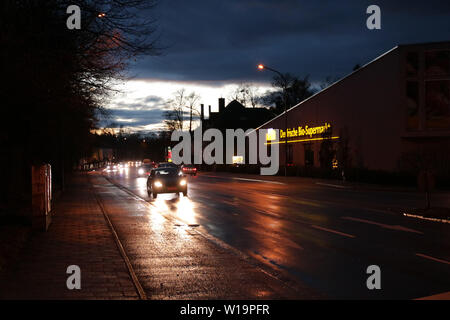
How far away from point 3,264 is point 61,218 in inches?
312

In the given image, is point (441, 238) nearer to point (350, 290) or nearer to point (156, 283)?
point (350, 290)

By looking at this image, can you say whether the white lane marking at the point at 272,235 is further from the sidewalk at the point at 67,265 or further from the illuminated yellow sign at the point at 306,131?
the illuminated yellow sign at the point at 306,131

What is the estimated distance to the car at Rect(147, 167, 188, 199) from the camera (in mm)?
26469

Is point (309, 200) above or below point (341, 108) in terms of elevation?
below

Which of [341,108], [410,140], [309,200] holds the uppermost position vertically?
A: [341,108]

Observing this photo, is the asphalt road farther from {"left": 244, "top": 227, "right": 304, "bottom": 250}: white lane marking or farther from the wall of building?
the wall of building

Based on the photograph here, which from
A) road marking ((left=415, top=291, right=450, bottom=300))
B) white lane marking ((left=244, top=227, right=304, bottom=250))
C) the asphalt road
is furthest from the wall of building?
road marking ((left=415, top=291, right=450, bottom=300))

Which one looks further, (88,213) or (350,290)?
(88,213)

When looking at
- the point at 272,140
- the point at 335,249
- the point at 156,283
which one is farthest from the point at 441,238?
the point at 272,140

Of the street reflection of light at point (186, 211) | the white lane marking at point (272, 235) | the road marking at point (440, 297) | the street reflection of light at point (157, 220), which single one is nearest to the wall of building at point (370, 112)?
the street reflection of light at point (186, 211)

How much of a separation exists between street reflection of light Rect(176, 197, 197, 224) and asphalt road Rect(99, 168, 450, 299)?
0.03 meters
